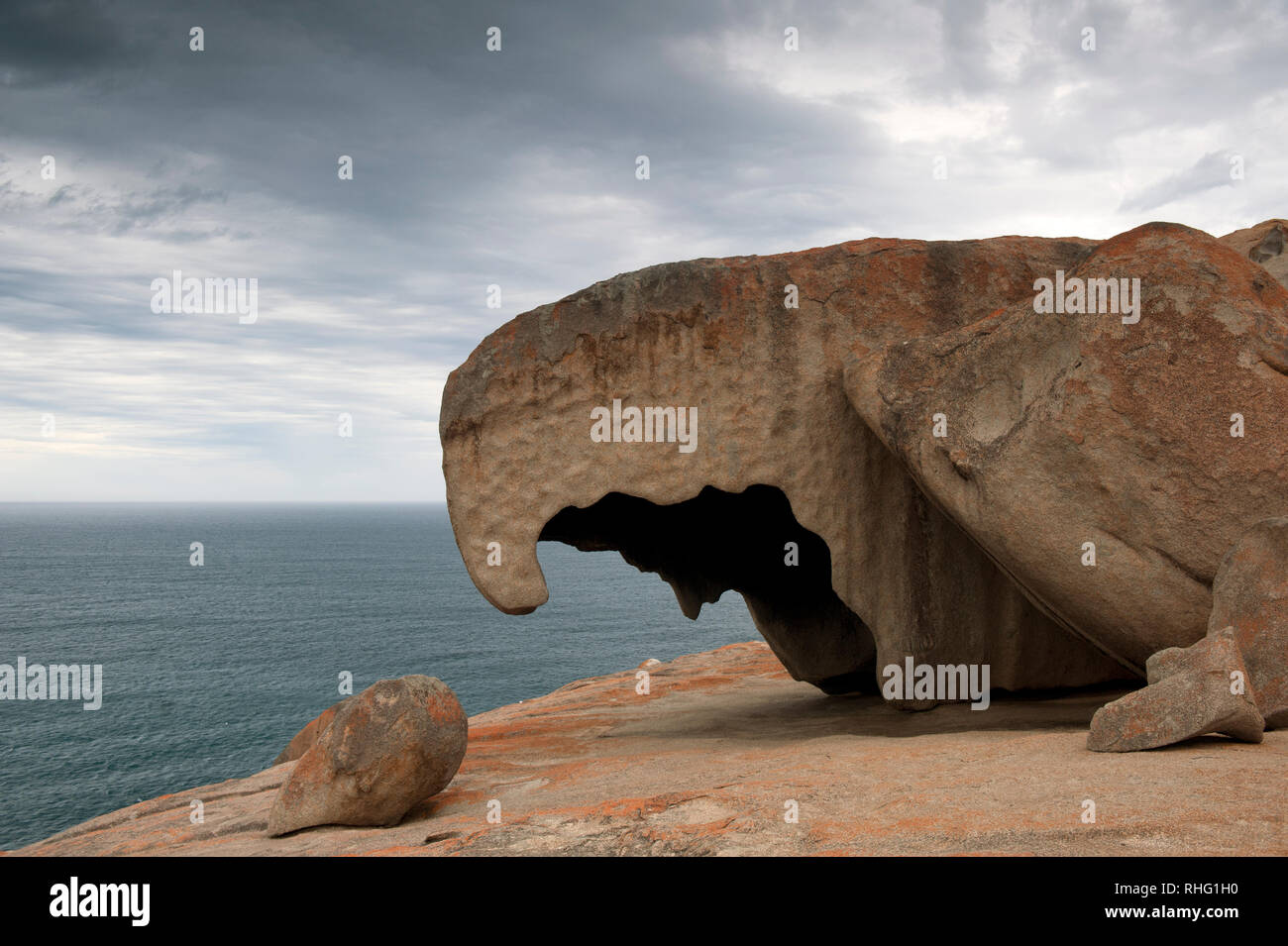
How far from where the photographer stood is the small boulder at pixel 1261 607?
20.7 feet

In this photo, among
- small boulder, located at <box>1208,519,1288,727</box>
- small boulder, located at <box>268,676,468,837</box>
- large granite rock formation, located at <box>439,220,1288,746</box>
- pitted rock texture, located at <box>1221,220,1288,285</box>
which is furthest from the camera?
pitted rock texture, located at <box>1221,220,1288,285</box>

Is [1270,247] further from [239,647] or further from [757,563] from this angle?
[239,647]

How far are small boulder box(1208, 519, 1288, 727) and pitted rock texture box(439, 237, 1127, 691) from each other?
333 cm

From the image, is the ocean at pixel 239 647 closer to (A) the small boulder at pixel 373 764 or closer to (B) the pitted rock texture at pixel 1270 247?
(A) the small boulder at pixel 373 764

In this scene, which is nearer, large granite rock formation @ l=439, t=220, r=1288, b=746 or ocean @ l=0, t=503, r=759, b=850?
large granite rock formation @ l=439, t=220, r=1288, b=746

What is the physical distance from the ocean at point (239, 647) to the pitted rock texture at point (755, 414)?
88.3 ft

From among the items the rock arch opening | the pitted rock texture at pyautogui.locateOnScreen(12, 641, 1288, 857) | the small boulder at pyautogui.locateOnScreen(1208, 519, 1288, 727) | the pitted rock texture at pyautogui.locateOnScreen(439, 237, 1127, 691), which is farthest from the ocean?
the small boulder at pyautogui.locateOnScreen(1208, 519, 1288, 727)

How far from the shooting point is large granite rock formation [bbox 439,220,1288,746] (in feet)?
25.5

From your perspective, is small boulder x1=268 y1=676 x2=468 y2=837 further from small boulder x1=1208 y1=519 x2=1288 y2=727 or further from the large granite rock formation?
small boulder x1=1208 y1=519 x2=1288 y2=727

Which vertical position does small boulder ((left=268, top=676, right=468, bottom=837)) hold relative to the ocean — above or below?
above

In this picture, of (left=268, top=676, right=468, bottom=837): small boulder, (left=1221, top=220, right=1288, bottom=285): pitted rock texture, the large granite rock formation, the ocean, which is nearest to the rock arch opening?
the large granite rock formation

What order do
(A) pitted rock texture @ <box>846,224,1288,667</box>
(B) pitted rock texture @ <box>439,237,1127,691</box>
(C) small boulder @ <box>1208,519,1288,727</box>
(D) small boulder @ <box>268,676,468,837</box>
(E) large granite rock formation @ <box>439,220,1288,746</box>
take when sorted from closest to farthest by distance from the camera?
(C) small boulder @ <box>1208,519,1288,727</box>
(D) small boulder @ <box>268,676,468,837</box>
(A) pitted rock texture @ <box>846,224,1288,667</box>
(E) large granite rock formation @ <box>439,220,1288,746</box>
(B) pitted rock texture @ <box>439,237,1127,691</box>

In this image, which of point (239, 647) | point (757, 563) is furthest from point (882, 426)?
point (239, 647)

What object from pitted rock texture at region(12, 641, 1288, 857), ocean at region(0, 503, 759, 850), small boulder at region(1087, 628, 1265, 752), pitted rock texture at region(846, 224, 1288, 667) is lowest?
ocean at region(0, 503, 759, 850)
